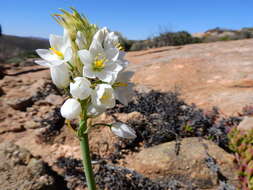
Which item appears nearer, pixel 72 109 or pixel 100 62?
pixel 72 109

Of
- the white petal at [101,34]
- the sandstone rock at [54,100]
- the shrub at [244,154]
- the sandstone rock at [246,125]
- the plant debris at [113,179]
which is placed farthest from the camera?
the sandstone rock at [54,100]

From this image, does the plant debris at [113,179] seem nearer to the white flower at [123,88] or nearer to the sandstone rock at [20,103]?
the white flower at [123,88]

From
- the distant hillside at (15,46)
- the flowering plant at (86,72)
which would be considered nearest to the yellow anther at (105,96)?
the flowering plant at (86,72)

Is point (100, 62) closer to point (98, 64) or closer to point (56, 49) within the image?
point (98, 64)

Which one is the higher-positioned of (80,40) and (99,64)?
(80,40)

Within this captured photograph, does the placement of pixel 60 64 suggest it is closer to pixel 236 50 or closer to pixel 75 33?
pixel 75 33

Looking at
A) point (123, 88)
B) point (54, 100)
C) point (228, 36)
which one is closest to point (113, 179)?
point (123, 88)

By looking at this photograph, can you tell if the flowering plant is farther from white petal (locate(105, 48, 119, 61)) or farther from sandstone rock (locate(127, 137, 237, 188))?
sandstone rock (locate(127, 137, 237, 188))
